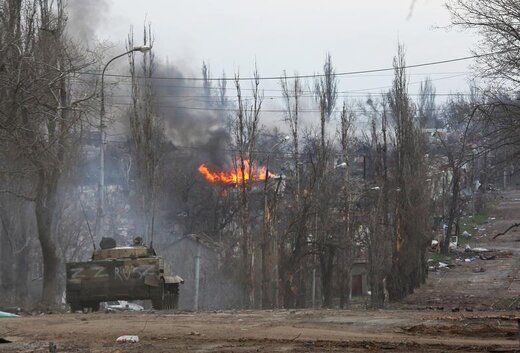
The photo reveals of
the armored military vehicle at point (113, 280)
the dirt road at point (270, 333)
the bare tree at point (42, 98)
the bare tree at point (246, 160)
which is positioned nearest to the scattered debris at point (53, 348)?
the dirt road at point (270, 333)

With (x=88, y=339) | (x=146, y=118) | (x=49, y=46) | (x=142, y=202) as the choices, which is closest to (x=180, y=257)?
(x=142, y=202)

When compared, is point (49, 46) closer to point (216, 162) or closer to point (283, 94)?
point (216, 162)

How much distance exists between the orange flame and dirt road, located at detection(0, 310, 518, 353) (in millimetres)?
20550

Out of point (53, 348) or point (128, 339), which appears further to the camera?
point (128, 339)

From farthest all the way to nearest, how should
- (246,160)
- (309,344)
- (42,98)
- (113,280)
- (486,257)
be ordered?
(486,257)
(246,160)
(113,280)
(42,98)
(309,344)

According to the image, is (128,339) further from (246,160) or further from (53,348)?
(246,160)

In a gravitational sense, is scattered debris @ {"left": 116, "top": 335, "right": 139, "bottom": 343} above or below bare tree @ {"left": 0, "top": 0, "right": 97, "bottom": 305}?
below

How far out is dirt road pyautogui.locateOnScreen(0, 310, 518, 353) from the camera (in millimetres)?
10281

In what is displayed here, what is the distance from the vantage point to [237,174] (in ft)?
123

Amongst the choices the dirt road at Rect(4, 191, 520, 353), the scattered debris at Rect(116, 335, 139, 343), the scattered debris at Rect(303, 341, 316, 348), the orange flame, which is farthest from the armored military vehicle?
the orange flame

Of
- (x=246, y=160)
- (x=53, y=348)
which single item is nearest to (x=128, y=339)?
(x=53, y=348)

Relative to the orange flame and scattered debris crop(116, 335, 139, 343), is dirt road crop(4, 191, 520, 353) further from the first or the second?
the orange flame

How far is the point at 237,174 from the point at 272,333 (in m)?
25.7

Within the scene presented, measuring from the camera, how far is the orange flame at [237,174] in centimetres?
3675
